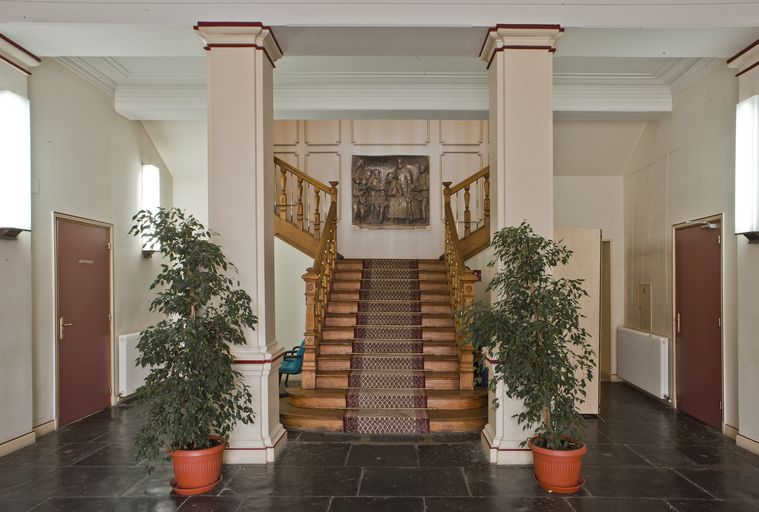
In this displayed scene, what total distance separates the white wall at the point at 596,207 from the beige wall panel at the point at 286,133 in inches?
172

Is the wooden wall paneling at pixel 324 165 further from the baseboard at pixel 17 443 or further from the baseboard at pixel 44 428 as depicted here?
the baseboard at pixel 17 443

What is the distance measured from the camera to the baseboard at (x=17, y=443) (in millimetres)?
4605

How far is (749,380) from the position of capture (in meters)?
4.71

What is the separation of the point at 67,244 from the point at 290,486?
373 cm

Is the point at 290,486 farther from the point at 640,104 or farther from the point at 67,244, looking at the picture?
the point at 640,104

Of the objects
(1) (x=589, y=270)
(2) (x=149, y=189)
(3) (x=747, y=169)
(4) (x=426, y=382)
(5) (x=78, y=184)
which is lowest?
(4) (x=426, y=382)

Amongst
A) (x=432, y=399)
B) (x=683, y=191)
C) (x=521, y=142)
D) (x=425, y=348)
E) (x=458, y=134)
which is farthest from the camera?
(x=458, y=134)

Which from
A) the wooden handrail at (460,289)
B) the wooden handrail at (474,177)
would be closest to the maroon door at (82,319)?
the wooden handrail at (460,289)

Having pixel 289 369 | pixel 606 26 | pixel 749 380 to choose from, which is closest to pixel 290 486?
pixel 289 369

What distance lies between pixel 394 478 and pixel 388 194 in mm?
5564

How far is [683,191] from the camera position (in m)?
6.05

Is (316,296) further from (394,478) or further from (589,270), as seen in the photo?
(589,270)

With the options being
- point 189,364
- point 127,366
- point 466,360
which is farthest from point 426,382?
point 127,366

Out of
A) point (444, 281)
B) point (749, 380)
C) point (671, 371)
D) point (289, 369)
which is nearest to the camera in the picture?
point (749, 380)
